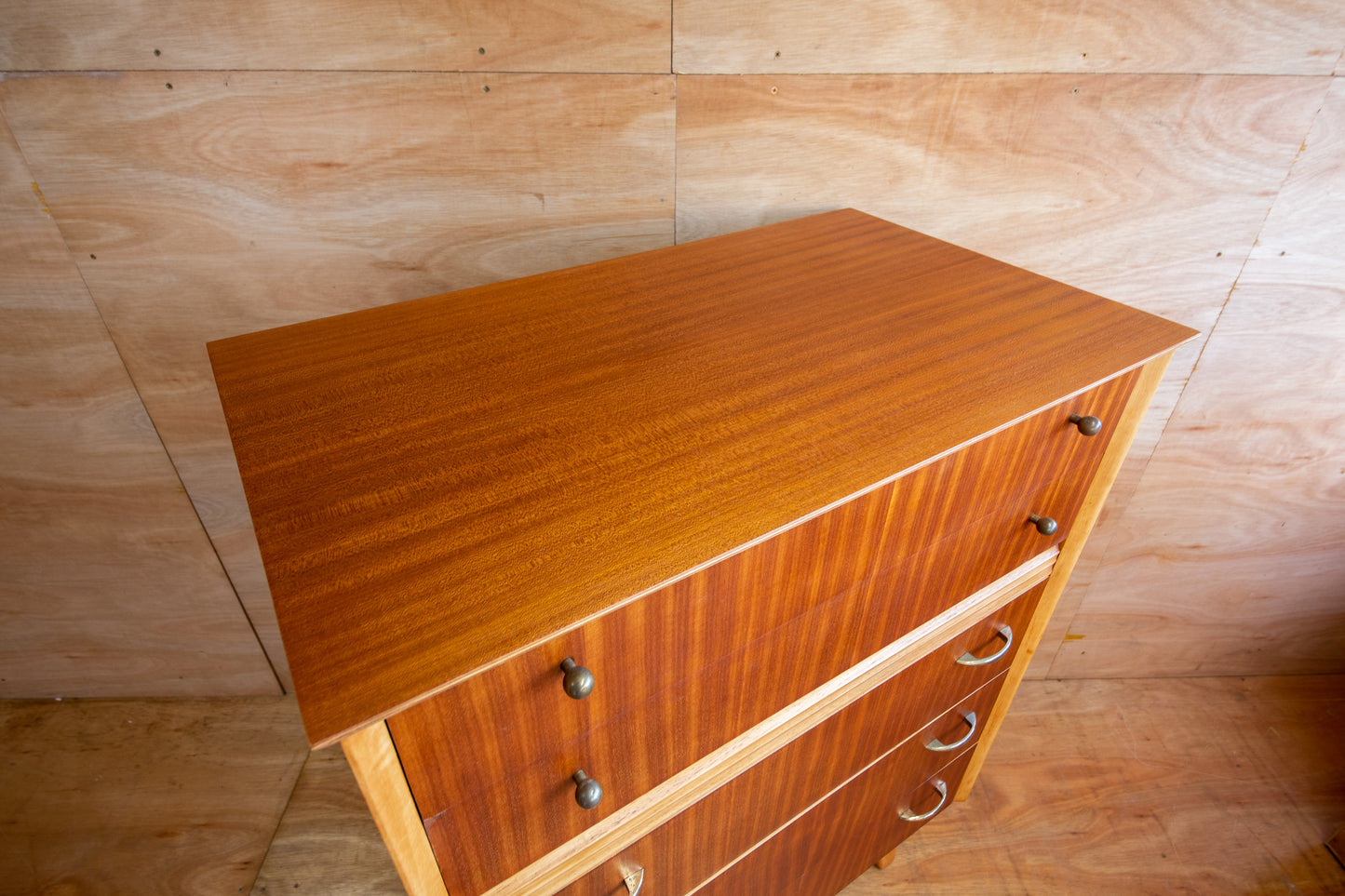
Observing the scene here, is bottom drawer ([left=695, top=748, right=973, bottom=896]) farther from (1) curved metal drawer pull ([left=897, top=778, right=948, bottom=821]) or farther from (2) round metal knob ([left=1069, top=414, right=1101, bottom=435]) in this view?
(2) round metal knob ([left=1069, top=414, right=1101, bottom=435])

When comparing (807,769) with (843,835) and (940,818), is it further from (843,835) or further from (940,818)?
(940,818)

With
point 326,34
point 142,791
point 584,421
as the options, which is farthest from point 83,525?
point 584,421

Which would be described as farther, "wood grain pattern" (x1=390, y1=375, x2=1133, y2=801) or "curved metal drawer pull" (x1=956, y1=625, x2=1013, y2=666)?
"curved metal drawer pull" (x1=956, y1=625, x2=1013, y2=666)

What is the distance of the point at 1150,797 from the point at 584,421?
1575 millimetres

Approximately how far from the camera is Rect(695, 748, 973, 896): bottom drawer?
0.89m

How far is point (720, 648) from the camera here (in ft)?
1.99

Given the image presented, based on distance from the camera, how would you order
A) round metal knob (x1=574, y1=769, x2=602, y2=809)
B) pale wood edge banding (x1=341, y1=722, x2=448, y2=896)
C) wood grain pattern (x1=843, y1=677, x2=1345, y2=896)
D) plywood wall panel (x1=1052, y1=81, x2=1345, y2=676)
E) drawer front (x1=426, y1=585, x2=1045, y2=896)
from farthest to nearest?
wood grain pattern (x1=843, y1=677, x2=1345, y2=896), plywood wall panel (x1=1052, y1=81, x2=1345, y2=676), drawer front (x1=426, y1=585, x2=1045, y2=896), round metal knob (x1=574, y1=769, x2=602, y2=809), pale wood edge banding (x1=341, y1=722, x2=448, y2=896)

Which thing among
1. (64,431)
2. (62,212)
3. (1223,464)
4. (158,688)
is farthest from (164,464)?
(1223,464)

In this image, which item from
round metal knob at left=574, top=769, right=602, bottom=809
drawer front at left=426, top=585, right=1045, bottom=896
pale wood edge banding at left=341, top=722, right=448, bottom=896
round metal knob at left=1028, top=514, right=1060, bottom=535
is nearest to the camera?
pale wood edge banding at left=341, top=722, right=448, bottom=896

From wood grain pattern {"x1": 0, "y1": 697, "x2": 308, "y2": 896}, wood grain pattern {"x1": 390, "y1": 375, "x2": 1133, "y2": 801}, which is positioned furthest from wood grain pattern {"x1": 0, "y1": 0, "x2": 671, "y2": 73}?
wood grain pattern {"x1": 0, "y1": 697, "x2": 308, "y2": 896}

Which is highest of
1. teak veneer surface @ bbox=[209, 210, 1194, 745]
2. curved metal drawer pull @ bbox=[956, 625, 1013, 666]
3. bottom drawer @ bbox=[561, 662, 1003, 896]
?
teak veneer surface @ bbox=[209, 210, 1194, 745]

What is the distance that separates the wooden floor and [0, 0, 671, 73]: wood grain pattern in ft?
4.16

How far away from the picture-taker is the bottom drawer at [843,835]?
0.89m

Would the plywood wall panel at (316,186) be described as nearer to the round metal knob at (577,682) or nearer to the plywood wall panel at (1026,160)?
the plywood wall panel at (1026,160)
